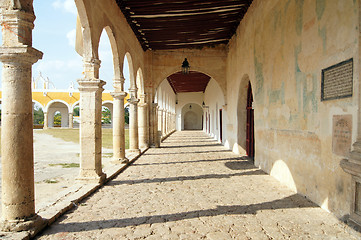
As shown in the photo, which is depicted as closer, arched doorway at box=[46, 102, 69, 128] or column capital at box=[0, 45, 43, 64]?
column capital at box=[0, 45, 43, 64]

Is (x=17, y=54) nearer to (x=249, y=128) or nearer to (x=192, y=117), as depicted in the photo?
(x=249, y=128)

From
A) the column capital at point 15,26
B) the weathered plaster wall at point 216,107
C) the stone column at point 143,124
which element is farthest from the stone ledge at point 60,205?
the weathered plaster wall at point 216,107

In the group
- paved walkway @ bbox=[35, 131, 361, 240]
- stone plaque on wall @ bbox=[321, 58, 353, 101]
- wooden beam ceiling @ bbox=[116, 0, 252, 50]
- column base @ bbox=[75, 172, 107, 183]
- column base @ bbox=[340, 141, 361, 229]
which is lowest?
paved walkway @ bbox=[35, 131, 361, 240]

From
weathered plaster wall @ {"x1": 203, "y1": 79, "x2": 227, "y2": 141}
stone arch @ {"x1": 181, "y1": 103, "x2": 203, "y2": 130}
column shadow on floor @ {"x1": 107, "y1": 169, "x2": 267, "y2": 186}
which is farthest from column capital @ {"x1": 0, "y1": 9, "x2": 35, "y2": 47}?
stone arch @ {"x1": 181, "y1": 103, "x2": 203, "y2": 130}

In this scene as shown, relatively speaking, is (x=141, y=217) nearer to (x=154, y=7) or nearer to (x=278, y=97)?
(x=278, y=97)

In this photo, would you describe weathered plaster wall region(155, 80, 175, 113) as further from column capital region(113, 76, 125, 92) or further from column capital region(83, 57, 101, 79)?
column capital region(83, 57, 101, 79)

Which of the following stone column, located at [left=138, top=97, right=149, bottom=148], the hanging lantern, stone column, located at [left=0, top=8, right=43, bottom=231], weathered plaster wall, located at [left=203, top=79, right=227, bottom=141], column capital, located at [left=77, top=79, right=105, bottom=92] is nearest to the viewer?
stone column, located at [left=0, top=8, right=43, bottom=231]

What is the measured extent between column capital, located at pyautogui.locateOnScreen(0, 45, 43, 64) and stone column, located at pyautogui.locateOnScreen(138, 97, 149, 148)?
895 centimetres

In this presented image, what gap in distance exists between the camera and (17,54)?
9.93 feet

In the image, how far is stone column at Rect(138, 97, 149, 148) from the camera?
39.7ft

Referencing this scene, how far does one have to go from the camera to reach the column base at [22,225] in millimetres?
2982

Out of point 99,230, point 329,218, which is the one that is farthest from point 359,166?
point 99,230

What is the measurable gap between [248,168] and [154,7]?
16.6 ft

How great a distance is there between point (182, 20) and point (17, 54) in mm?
6310
